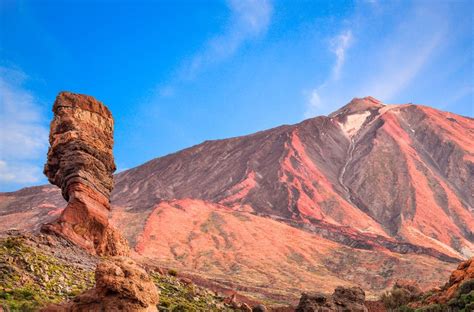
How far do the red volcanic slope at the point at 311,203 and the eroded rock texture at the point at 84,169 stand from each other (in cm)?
2717

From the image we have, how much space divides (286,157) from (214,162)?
28117mm

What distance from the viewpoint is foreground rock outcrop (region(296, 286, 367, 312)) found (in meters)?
23.5

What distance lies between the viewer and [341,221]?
101 metres

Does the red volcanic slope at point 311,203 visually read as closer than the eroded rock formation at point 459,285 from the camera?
No

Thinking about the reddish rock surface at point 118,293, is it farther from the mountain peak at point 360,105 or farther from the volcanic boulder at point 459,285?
the mountain peak at point 360,105

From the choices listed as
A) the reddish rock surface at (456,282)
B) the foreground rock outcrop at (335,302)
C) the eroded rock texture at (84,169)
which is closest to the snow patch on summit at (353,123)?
the reddish rock surface at (456,282)

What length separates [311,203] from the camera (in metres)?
107

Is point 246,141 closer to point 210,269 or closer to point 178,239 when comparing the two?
point 178,239

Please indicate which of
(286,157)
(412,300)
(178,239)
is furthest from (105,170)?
(286,157)

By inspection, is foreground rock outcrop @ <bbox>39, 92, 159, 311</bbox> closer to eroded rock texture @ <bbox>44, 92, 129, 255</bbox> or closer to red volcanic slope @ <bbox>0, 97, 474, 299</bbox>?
A: eroded rock texture @ <bbox>44, 92, 129, 255</bbox>

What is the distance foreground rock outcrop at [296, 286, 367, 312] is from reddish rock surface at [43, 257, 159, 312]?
13.5m

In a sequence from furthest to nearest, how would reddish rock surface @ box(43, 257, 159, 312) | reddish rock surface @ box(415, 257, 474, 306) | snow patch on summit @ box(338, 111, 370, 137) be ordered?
1. snow patch on summit @ box(338, 111, 370, 137)
2. reddish rock surface @ box(415, 257, 474, 306)
3. reddish rock surface @ box(43, 257, 159, 312)

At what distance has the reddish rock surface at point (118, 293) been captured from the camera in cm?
1143

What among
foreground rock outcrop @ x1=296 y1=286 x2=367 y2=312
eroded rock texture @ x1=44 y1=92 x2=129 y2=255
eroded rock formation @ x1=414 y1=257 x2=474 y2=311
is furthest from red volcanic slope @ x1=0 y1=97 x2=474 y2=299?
eroded rock texture @ x1=44 y1=92 x2=129 y2=255
